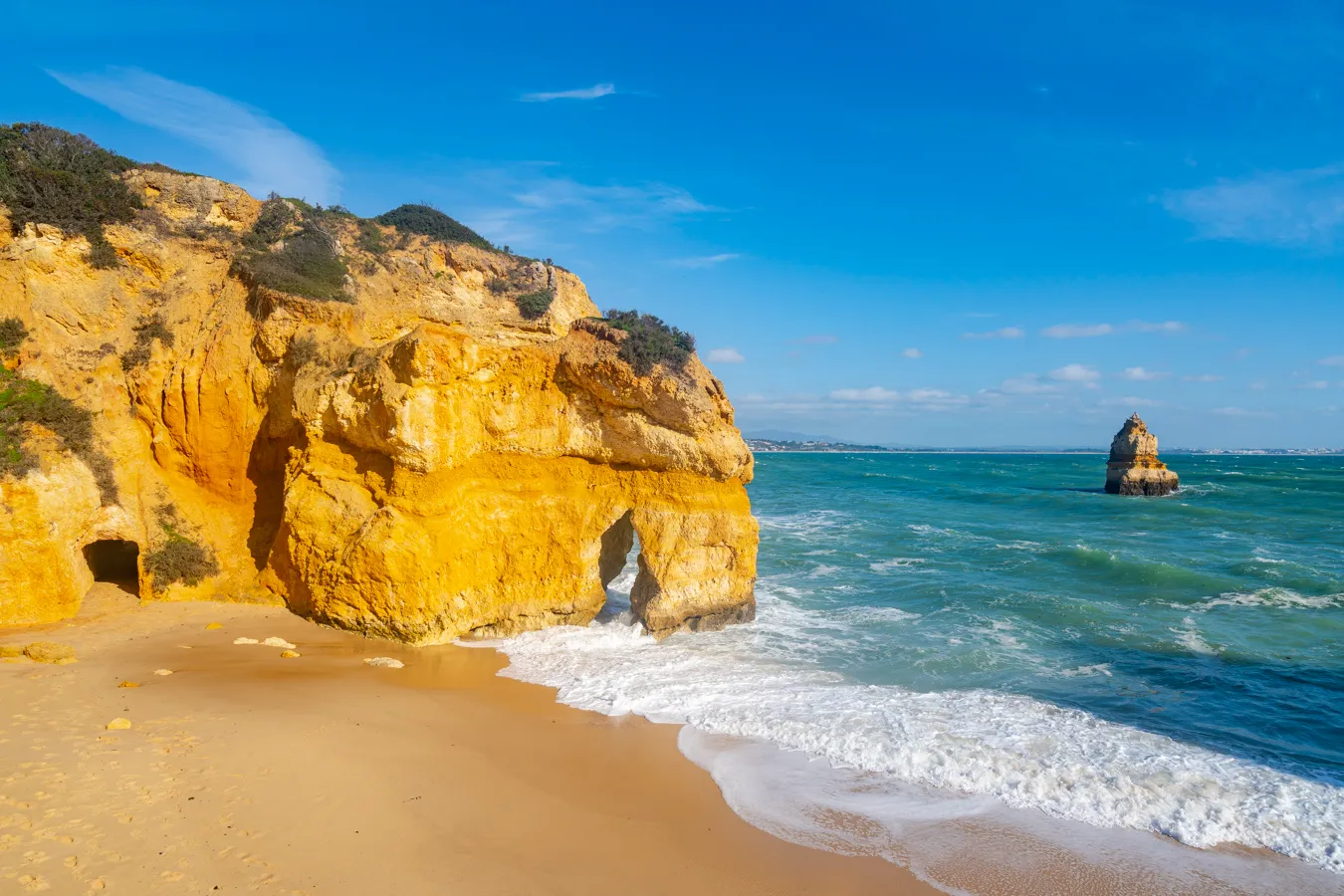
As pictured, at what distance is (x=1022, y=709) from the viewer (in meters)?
9.79

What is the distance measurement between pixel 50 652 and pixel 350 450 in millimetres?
4652

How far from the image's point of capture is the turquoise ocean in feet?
22.0

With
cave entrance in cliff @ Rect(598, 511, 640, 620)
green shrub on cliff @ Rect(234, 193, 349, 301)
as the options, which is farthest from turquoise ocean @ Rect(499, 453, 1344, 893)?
green shrub on cliff @ Rect(234, 193, 349, 301)

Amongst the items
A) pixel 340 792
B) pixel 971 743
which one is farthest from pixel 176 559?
pixel 971 743

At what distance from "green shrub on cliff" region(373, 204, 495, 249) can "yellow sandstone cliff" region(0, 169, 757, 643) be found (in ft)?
8.75

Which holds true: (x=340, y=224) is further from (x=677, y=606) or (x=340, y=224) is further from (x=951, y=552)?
(x=951, y=552)

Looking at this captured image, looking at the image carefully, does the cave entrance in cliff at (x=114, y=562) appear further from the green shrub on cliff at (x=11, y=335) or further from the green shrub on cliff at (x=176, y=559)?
the green shrub on cliff at (x=11, y=335)

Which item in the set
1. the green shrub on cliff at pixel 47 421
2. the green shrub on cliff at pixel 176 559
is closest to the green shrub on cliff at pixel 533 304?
the green shrub on cliff at pixel 176 559

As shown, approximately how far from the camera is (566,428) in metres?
12.7

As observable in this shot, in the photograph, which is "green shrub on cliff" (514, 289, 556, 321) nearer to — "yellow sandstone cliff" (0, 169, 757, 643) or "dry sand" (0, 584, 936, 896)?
"yellow sandstone cliff" (0, 169, 757, 643)

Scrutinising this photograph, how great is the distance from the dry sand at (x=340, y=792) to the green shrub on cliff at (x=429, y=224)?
10.1 metres

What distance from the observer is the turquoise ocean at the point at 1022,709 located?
6.70 meters

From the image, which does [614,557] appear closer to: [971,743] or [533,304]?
[533,304]

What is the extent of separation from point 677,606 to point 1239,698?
880 centimetres
